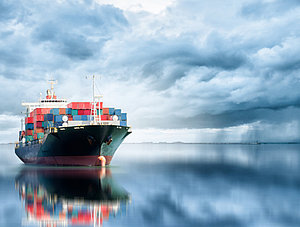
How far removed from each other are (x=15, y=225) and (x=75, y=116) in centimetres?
3096

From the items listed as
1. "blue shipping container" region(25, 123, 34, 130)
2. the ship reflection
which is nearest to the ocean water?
the ship reflection

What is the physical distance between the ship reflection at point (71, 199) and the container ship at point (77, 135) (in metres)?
4.22

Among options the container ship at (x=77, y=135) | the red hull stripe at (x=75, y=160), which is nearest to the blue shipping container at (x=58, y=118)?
the container ship at (x=77, y=135)

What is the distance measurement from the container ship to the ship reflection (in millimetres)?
4223

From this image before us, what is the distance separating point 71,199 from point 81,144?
18.0m

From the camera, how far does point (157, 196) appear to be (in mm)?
28422

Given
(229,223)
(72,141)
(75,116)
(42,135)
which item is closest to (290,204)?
(229,223)

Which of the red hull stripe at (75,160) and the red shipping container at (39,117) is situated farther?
the red shipping container at (39,117)

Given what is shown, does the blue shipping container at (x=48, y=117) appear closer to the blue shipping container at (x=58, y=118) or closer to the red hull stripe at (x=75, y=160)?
the blue shipping container at (x=58, y=118)

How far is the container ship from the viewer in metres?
43.2

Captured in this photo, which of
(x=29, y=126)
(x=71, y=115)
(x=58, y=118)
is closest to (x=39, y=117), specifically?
(x=58, y=118)

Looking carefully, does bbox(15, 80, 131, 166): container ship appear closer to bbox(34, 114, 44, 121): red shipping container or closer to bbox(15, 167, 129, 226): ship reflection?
bbox(34, 114, 44, 121): red shipping container

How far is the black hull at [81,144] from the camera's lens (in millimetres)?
42750

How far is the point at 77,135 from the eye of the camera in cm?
4328
